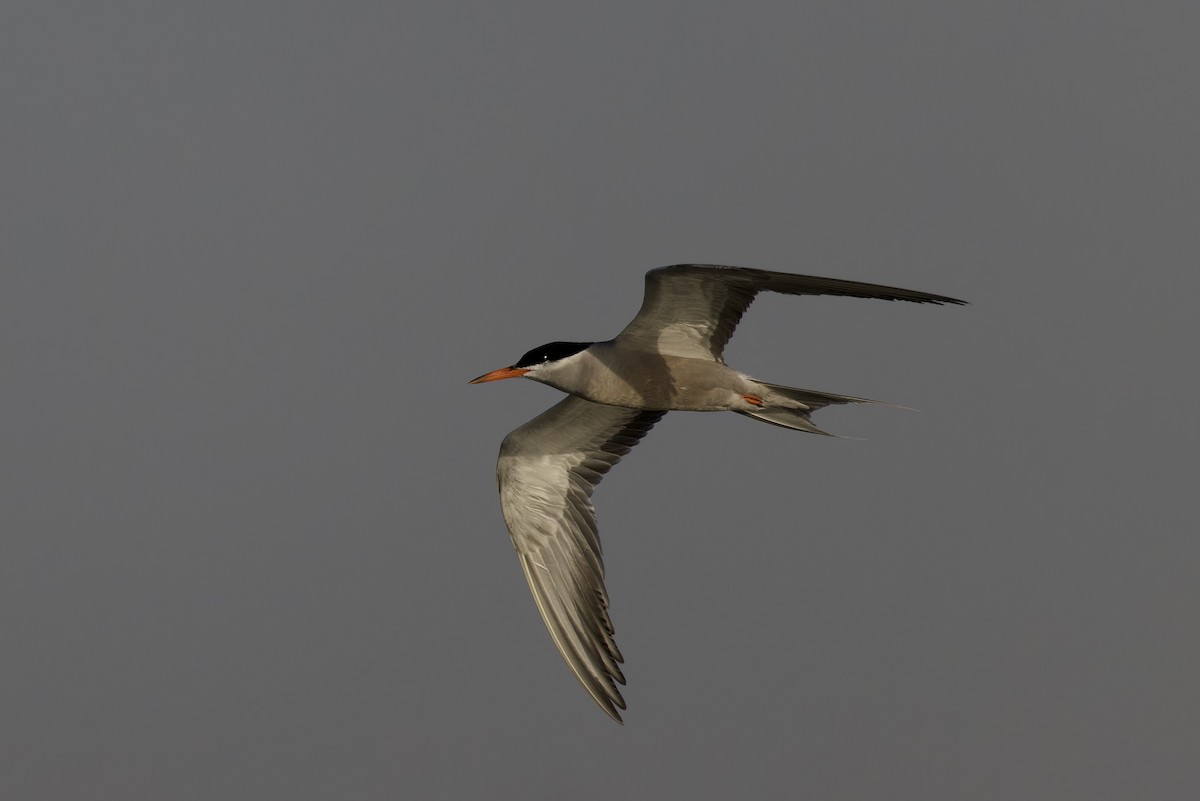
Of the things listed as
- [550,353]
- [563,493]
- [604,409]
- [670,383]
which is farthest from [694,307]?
[563,493]

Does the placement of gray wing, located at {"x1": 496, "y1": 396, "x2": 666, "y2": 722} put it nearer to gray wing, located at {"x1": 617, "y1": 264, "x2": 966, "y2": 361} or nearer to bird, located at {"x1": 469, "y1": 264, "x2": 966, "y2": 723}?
bird, located at {"x1": 469, "y1": 264, "x2": 966, "y2": 723}

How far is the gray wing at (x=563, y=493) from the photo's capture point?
1292 cm

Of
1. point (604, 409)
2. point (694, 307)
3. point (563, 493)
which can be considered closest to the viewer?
point (694, 307)

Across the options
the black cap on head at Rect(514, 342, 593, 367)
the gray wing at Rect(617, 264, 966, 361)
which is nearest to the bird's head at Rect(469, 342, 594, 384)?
the black cap on head at Rect(514, 342, 593, 367)

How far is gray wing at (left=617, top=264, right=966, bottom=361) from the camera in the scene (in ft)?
36.1

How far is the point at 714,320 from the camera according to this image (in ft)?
39.0

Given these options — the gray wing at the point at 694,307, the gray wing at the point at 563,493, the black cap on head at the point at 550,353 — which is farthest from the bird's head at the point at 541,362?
the gray wing at the point at 563,493

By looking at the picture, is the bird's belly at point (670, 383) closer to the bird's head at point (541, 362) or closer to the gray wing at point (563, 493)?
the bird's head at point (541, 362)

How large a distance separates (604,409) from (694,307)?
1.97 m

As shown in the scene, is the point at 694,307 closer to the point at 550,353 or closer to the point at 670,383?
the point at 670,383

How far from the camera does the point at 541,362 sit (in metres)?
11.9

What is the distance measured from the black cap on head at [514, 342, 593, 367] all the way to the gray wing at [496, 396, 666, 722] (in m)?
1.33

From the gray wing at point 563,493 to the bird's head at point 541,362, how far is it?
4.36 feet

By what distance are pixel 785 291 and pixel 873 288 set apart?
1142 millimetres
